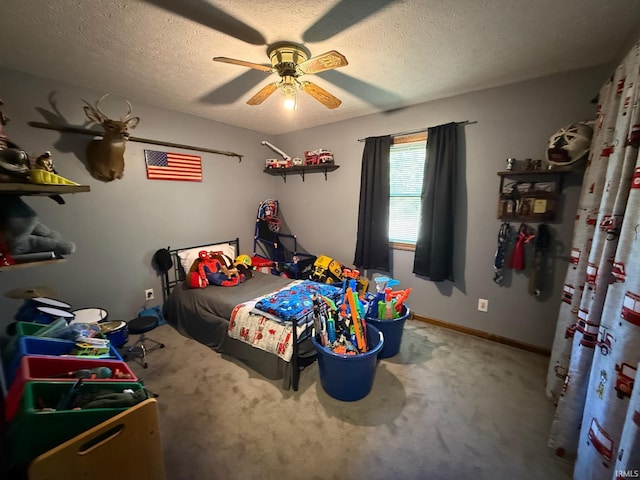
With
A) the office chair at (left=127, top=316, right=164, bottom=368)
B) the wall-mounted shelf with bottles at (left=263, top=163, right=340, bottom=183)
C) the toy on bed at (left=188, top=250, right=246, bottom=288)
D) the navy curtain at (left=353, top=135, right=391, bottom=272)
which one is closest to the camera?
the office chair at (left=127, top=316, right=164, bottom=368)

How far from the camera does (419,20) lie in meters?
1.48

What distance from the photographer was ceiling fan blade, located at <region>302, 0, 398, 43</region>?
136 centimetres

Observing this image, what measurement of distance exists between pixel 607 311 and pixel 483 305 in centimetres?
167

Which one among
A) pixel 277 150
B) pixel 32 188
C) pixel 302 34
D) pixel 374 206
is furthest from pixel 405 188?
pixel 32 188

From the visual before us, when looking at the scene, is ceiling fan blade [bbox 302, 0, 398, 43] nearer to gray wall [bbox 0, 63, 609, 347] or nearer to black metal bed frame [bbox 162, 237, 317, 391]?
gray wall [bbox 0, 63, 609, 347]

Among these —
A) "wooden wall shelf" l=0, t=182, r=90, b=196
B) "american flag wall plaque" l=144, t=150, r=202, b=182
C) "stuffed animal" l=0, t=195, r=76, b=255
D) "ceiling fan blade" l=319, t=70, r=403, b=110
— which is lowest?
"stuffed animal" l=0, t=195, r=76, b=255

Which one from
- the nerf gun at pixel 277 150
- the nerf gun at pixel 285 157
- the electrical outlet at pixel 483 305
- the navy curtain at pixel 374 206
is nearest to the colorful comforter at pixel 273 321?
the navy curtain at pixel 374 206

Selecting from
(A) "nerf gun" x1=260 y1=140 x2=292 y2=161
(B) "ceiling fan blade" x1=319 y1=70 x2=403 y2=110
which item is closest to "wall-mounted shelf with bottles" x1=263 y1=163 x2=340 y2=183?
(A) "nerf gun" x1=260 y1=140 x2=292 y2=161

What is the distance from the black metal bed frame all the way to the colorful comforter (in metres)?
0.04

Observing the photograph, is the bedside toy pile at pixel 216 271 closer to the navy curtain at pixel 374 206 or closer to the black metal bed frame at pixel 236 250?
the black metal bed frame at pixel 236 250

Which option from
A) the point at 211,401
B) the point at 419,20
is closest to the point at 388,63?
the point at 419,20

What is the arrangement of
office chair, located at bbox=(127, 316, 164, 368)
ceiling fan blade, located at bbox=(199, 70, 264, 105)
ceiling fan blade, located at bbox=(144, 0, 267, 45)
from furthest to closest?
office chair, located at bbox=(127, 316, 164, 368) < ceiling fan blade, located at bbox=(199, 70, 264, 105) < ceiling fan blade, located at bbox=(144, 0, 267, 45)

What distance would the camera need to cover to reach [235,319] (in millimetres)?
2232

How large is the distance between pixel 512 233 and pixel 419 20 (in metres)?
2.02
